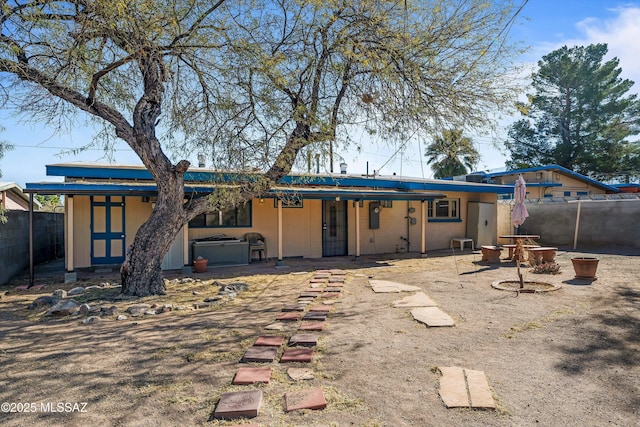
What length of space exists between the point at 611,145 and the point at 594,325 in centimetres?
2888

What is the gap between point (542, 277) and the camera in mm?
8578

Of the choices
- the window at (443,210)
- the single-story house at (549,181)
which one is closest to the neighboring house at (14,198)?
the window at (443,210)

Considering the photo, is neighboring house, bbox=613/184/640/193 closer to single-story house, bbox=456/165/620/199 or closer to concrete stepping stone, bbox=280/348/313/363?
single-story house, bbox=456/165/620/199

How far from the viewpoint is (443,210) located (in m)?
15.2

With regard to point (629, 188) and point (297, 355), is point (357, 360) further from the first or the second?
point (629, 188)

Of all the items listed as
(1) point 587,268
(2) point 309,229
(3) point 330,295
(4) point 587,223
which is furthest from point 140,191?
(4) point 587,223

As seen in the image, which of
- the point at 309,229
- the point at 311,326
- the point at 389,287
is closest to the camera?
the point at 311,326

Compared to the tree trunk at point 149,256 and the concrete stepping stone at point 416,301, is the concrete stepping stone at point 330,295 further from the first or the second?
the tree trunk at point 149,256

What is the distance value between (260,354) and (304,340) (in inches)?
24.5

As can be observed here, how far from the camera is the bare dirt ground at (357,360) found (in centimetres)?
280

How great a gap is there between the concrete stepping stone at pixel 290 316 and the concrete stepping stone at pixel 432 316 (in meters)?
1.69

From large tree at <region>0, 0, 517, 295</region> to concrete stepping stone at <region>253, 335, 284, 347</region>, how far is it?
139 inches

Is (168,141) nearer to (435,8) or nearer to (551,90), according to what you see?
(435,8)

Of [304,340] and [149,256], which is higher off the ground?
[149,256]
